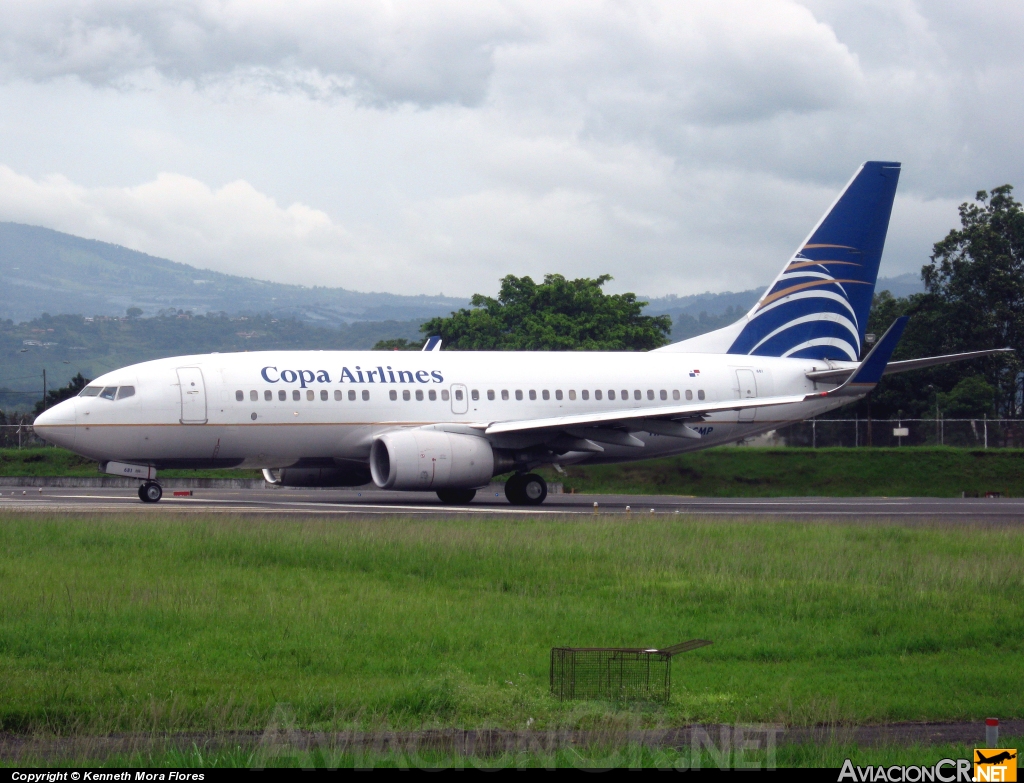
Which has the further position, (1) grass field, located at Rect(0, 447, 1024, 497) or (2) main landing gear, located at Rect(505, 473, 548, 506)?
(1) grass field, located at Rect(0, 447, 1024, 497)

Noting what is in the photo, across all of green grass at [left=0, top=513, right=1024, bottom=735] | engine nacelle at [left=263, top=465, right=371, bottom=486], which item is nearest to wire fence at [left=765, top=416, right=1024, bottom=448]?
engine nacelle at [left=263, top=465, right=371, bottom=486]

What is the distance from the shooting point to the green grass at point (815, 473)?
1603 inches

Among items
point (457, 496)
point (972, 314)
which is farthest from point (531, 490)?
point (972, 314)

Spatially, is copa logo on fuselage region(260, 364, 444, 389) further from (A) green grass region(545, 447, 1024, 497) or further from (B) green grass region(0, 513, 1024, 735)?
(B) green grass region(0, 513, 1024, 735)

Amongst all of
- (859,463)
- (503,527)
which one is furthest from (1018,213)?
(503,527)

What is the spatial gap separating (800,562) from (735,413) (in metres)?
17.2

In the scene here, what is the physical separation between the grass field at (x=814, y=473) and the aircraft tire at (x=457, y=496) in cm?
823

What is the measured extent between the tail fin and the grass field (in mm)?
5397

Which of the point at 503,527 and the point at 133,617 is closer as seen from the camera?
the point at 133,617

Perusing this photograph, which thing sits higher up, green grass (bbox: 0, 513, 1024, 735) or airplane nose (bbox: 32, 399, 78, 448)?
→ airplane nose (bbox: 32, 399, 78, 448)

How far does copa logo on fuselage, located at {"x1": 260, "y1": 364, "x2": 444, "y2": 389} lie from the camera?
99.2ft

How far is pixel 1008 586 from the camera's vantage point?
50.9 feet

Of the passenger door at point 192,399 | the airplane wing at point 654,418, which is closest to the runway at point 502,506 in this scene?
the airplane wing at point 654,418

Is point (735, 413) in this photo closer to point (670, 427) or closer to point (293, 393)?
point (670, 427)
